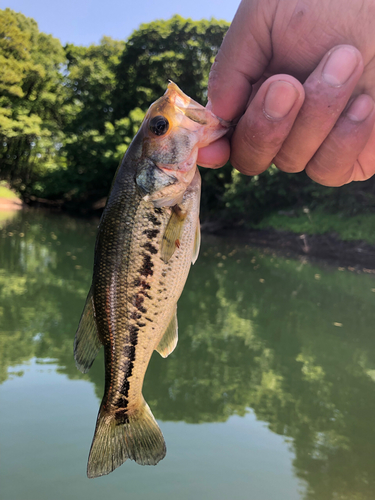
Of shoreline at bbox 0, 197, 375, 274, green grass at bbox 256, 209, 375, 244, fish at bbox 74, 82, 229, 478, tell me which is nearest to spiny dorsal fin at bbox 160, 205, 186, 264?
fish at bbox 74, 82, 229, 478

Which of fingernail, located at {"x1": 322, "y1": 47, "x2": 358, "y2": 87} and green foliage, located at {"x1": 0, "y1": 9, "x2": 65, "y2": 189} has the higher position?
green foliage, located at {"x1": 0, "y1": 9, "x2": 65, "y2": 189}

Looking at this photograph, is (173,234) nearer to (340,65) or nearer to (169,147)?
(169,147)

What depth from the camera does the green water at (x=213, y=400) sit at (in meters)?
3.87

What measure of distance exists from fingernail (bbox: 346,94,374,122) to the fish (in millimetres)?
707

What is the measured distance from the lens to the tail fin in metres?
1.90

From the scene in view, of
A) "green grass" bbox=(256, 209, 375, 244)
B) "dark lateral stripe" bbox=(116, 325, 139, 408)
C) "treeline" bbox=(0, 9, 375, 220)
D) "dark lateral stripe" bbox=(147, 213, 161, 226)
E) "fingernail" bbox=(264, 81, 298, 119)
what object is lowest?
"dark lateral stripe" bbox=(116, 325, 139, 408)

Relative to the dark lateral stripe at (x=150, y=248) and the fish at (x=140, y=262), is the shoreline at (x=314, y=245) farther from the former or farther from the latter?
the dark lateral stripe at (x=150, y=248)

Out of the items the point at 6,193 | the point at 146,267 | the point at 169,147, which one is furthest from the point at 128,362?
the point at 6,193

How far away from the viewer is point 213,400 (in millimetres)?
5344

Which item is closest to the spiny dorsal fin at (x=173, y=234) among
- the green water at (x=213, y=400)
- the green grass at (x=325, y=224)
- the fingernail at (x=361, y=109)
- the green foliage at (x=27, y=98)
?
the fingernail at (x=361, y=109)

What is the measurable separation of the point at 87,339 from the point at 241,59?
1621 mm

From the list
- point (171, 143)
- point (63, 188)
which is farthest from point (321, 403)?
point (63, 188)

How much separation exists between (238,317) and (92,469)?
710cm

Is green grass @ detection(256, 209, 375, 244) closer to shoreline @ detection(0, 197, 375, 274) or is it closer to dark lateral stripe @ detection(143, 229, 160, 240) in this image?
shoreline @ detection(0, 197, 375, 274)
